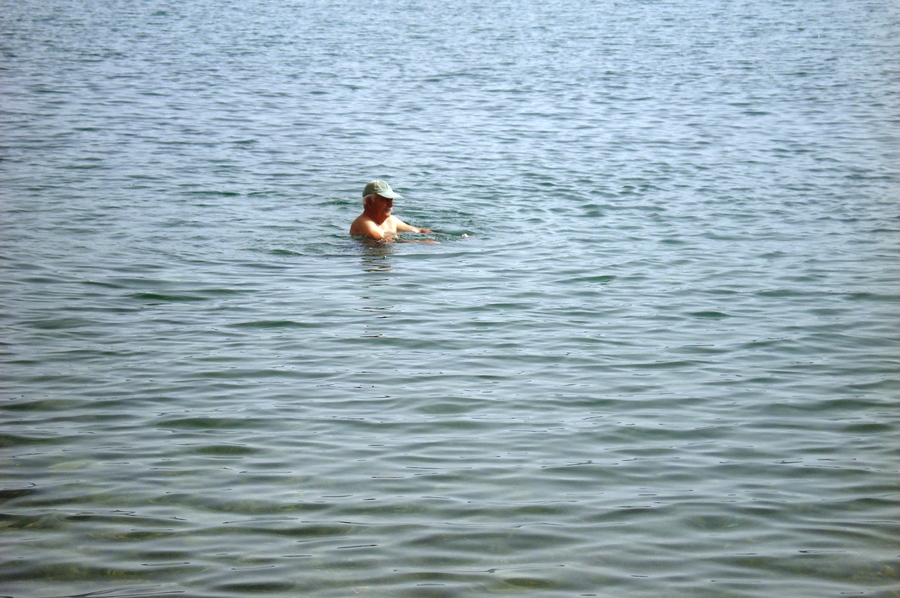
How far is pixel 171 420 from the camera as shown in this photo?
7.79 meters

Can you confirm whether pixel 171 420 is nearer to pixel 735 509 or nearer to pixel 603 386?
pixel 603 386

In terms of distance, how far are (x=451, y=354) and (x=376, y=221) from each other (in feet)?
14.6

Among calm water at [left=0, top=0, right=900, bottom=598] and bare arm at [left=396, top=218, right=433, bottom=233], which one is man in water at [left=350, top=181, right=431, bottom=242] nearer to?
bare arm at [left=396, top=218, right=433, bottom=233]

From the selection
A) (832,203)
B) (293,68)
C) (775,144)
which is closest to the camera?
(832,203)

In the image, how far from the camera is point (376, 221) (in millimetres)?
13555

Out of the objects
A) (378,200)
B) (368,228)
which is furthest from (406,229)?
(378,200)

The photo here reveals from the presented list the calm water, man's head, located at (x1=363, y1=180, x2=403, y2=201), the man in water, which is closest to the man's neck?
the man in water

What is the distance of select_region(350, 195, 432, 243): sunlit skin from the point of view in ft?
43.7

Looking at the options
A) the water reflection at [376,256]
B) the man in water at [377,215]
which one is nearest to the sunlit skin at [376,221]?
the man in water at [377,215]

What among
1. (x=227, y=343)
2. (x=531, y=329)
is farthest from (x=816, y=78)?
(x=227, y=343)

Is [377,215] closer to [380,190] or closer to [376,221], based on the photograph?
[376,221]

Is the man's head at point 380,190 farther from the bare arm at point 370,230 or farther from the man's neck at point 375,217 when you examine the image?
the bare arm at point 370,230

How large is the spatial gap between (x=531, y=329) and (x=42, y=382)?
433 centimetres

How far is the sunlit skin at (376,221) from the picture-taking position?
43.7 ft
